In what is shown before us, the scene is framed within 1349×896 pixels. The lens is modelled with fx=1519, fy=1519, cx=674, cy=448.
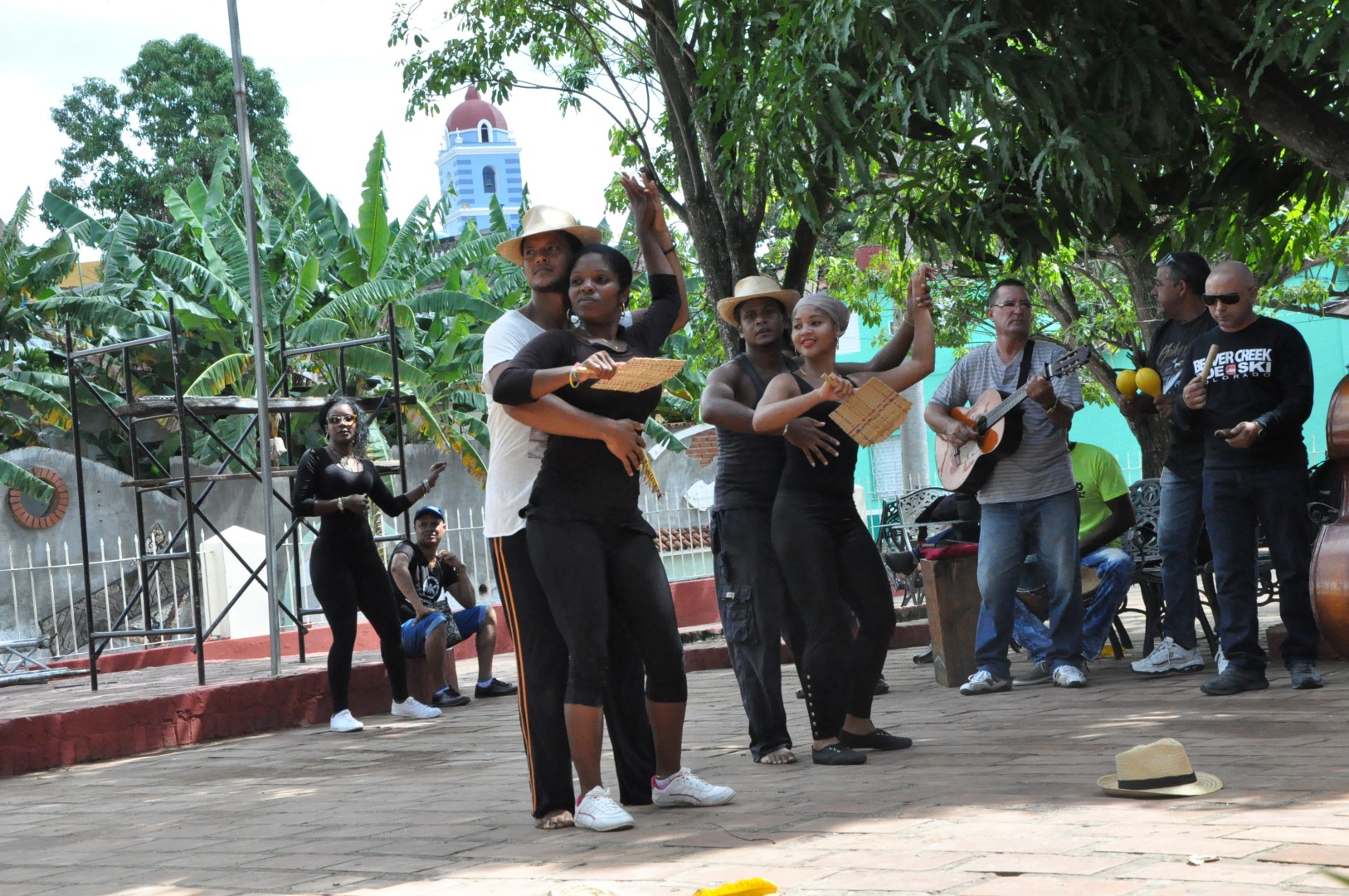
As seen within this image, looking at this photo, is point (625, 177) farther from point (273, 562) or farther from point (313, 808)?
point (273, 562)

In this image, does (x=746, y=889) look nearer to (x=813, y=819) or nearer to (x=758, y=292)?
(x=813, y=819)

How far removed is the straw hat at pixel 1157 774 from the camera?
438 centimetres

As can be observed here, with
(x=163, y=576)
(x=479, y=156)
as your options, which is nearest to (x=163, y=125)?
(x=163, y=576)

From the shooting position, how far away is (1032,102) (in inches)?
237

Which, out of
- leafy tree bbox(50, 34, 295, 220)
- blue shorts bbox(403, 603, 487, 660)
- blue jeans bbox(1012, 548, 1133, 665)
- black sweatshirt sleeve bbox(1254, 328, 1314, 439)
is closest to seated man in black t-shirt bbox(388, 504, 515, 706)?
blue shorts bbox(403, 603, 487, 660)

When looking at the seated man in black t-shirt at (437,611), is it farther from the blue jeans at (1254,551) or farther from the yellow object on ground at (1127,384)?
the blue jeans at (1254,551)

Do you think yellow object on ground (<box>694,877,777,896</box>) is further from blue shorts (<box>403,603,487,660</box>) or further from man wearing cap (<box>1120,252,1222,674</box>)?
blue shorts (<box>403,603,487,660</box>)

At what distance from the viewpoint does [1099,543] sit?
826 cm

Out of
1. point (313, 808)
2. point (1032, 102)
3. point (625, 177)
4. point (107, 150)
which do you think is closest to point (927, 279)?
point (1032, 102)

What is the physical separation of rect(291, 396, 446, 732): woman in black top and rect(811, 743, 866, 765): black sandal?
367 centimetres

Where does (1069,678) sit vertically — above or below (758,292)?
below

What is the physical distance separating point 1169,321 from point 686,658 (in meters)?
4.66

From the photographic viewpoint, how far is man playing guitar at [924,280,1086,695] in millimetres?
7500

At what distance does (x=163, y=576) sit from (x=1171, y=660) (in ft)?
40.7
